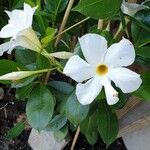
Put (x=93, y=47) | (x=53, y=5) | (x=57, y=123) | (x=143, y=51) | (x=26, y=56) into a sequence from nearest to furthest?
(x=93, y=47), (x=143, y=51), (x=53, y=5), (x=26, y=56), (x=57, y=123)

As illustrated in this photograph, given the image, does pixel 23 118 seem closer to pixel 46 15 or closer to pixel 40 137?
pixel 40 137

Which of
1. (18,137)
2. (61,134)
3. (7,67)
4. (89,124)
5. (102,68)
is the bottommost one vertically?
(18,137)

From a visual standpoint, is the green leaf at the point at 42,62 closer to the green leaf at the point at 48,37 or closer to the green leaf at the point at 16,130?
the green leaf at the point at 48,37

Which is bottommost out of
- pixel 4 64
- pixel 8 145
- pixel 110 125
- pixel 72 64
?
pixel 8 145

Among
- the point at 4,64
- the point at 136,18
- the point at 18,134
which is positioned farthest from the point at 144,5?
the point at 18,134

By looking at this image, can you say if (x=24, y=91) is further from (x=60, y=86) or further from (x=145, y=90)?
(x=145, y=90)

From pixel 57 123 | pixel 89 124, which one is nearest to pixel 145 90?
pixel 89 124
